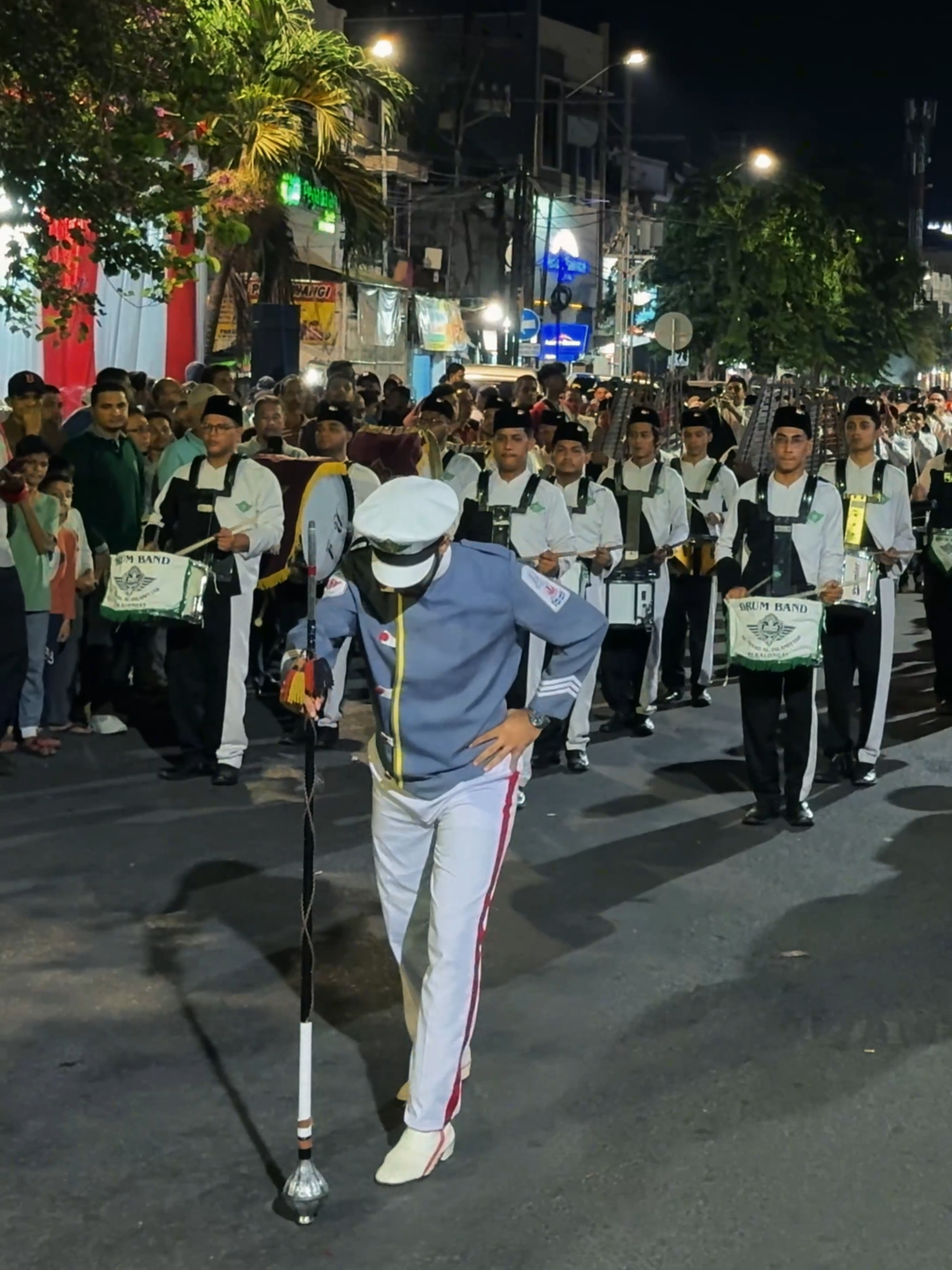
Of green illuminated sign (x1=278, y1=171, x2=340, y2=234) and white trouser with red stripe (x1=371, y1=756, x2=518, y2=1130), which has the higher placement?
green illuminated sign (x1=278, y1=171, x2=340, y2=234)

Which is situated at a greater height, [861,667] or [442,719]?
[442,719]

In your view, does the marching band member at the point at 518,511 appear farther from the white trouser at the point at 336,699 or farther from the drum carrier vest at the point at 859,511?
the drum carrier vest at the point at 859,511

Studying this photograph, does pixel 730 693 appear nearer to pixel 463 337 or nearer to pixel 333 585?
pixel 333 585

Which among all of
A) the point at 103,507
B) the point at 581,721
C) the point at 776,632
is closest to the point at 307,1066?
the point at 776,632

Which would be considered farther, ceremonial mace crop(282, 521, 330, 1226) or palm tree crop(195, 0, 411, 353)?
palm tree crop(195, 0, 411, 353)

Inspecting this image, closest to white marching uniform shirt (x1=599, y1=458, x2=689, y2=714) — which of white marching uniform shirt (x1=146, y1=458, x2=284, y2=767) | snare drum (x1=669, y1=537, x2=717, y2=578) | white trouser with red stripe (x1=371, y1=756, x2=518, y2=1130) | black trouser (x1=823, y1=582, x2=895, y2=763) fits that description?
snare drum (x1=669, y1=537, x2=717, y2=578)

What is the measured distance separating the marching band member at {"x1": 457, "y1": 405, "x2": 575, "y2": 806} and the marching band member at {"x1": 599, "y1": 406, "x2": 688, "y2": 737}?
4.95 ft

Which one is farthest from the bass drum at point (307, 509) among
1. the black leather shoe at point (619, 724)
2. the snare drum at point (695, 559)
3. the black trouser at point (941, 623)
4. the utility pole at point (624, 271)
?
the utility pole at point (624, 271)

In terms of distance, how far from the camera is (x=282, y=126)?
1798cm

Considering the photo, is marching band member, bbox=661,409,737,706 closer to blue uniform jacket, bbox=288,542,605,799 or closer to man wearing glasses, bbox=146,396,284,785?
man wearing glasses, bbox=146,396,284,785

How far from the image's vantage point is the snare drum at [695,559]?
12562 mm

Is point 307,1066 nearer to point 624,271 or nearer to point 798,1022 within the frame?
point 798,1022

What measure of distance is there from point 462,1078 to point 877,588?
17.9 ft

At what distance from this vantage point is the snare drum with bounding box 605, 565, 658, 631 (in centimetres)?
1094
